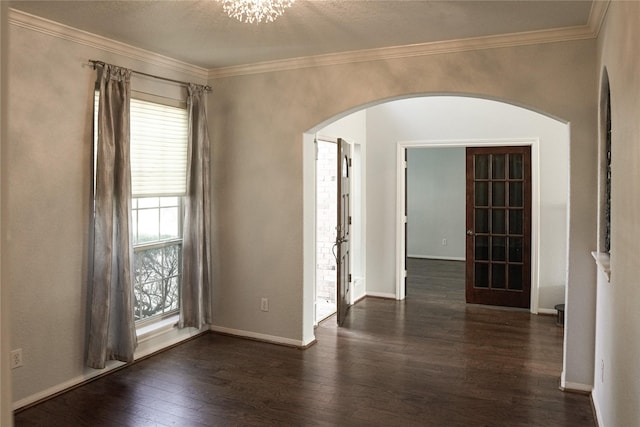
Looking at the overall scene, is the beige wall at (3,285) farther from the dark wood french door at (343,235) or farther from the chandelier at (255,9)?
the dark wood french door at (343,235)

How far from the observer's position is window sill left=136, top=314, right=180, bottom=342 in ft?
14.3

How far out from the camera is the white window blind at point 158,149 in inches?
166

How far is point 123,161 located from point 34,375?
165 centimetres

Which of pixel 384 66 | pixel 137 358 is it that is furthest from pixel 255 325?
pixel 384 66

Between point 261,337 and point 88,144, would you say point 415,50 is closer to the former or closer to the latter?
point 88,144

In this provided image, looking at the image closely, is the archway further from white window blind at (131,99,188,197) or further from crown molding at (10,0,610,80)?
white window blind at (131,99,188,197)

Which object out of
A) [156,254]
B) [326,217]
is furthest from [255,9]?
[326,217]

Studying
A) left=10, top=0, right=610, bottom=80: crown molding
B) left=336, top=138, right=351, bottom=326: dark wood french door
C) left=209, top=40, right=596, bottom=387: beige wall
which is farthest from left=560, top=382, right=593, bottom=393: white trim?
left=10, top=0, right=610, bottom=80: crown molding

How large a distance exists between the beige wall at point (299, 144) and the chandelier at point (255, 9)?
1.22m

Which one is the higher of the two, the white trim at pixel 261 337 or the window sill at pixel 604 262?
the window sill at pixel 604 262

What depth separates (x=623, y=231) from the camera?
2.25 m

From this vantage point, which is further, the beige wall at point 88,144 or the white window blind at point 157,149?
the white window blind at point 157,149

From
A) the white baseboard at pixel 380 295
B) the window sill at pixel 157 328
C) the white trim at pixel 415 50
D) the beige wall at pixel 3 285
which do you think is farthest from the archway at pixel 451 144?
the beige wall at pixel 3 285

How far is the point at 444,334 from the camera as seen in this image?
5.12m
